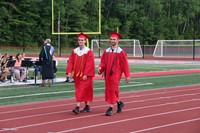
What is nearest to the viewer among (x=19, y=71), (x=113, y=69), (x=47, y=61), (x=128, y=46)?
(x=113, y=69)

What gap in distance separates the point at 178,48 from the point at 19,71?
33.2m

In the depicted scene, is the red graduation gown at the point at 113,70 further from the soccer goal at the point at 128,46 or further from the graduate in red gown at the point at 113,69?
the soccer goal at the point at 128,46

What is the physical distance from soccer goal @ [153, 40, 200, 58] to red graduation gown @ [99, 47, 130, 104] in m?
36.5

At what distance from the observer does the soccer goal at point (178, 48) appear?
48.8m

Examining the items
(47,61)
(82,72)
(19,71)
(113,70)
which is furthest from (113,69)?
(19,71)

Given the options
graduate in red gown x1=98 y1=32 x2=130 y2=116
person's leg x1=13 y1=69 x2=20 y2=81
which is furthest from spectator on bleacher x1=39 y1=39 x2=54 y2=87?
graduate in red gown x1=98 y1=32 x2=130 y2=116

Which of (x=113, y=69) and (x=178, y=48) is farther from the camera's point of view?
(x=178, y=48)

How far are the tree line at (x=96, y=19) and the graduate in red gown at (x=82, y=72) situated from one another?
116 feet

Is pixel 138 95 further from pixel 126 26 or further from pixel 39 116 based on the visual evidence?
pixel 126 26

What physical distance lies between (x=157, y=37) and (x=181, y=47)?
93.9ft

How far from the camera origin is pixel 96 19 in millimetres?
73625

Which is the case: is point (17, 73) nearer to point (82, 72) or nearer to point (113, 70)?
point (82, 72)

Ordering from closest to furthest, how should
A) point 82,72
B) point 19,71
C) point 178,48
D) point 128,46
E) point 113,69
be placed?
point 113,69 < point 82,72 < point 19,71 < point 178,48 < point 128,46

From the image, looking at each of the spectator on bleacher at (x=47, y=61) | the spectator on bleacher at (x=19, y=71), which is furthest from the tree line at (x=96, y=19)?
the spectator on bleacher at (x=47, y=61)
